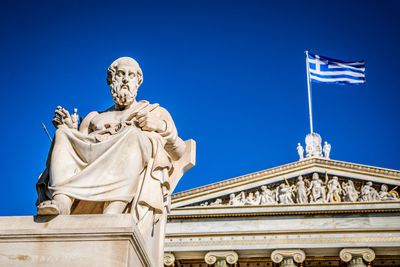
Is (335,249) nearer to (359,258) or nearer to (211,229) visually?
(359,258)

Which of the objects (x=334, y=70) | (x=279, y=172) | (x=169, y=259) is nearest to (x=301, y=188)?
(x=279, y=172)

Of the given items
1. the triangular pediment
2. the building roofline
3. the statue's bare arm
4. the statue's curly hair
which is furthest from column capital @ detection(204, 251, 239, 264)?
the statue's curly hair

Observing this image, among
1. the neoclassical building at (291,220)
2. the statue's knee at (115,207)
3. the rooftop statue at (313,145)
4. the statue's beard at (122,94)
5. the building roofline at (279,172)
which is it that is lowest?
the statue's knee at (115,207)

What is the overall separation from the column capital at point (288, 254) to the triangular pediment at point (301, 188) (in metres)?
1.76

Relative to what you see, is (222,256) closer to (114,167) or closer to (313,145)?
(313,145)

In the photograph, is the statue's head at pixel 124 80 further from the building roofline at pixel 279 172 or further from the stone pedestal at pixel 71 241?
the building roofline at pixel 279 172

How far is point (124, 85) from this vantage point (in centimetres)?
405

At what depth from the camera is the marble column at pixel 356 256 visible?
74.0 ft

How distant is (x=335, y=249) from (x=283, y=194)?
2.85 metres

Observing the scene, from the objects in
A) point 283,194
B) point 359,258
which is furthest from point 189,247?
point 359,258

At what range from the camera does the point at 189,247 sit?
76.7ft

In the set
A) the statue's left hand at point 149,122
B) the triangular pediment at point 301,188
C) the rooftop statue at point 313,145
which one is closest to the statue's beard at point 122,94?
the statue's left hand at point 149,122

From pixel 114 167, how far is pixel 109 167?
0.09 ft

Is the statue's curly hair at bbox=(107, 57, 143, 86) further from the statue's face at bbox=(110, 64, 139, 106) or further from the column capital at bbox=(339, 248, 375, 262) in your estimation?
the column capital at bbox=(339, 248, 375, 262)
